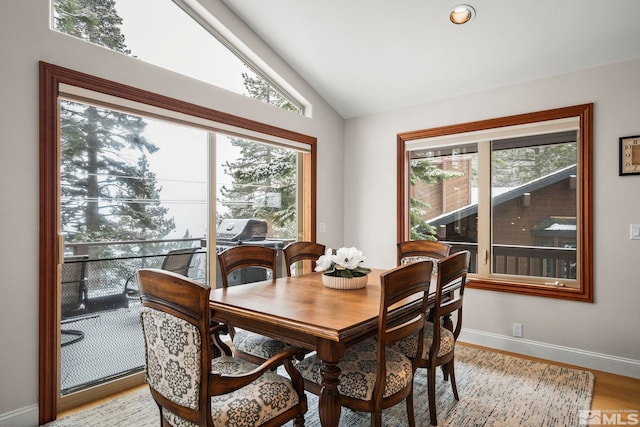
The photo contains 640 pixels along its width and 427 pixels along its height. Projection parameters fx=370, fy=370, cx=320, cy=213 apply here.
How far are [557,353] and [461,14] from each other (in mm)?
2877

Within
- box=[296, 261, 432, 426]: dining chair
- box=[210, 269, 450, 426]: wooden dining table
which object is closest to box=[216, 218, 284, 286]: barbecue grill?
box=[210, 269, 450, 426]: wooden dining table

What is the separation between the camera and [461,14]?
107 inches

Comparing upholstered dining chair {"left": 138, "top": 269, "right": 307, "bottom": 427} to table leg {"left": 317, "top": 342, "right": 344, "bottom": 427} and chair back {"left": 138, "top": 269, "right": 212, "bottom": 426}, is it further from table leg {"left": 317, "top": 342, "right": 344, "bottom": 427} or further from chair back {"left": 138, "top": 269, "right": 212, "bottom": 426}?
table leg {"left": 317, "top": 342, "right": 344, "bottom": 427}

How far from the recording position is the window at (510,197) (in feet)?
10.4

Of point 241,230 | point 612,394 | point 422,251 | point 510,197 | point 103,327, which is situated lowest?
point 612,394

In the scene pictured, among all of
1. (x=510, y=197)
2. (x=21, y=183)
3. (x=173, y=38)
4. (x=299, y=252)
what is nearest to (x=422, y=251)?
(x=299, y=252)

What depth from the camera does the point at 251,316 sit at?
1743 millimetres

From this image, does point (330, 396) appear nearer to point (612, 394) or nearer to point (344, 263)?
point (344, 263)

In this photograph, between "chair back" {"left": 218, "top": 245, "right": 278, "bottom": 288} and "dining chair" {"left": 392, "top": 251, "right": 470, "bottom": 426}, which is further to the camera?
"chair back" {"left": 218, "top": 245, "right": 278, "bottom": 288}

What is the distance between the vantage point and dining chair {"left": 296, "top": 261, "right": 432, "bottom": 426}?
1637 mm

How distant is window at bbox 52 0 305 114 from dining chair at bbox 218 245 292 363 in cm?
155

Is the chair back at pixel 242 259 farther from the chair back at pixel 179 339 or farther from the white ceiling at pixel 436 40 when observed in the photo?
the white ceiling at pixel 436 40

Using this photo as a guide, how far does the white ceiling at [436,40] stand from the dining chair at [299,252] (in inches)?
71.1

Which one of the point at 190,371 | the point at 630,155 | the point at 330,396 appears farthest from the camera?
the point at 630,155
